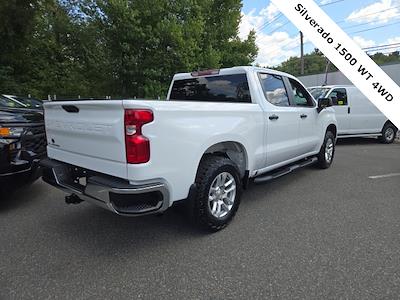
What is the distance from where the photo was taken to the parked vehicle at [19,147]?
12.1 feet

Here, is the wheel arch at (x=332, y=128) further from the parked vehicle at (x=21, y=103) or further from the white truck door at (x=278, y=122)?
the parked vehicle at (x=21, y=103)

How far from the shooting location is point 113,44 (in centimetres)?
1431

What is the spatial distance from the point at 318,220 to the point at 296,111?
1.81m

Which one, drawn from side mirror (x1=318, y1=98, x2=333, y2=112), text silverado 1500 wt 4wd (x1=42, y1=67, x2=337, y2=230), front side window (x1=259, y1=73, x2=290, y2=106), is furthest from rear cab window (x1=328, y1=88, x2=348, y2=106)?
front side window (x1=259, y1=73, x2=290, y2=106)

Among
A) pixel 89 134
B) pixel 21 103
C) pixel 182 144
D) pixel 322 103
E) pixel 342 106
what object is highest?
pixel 21 103

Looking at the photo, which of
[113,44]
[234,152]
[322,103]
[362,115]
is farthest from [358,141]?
[113,44]

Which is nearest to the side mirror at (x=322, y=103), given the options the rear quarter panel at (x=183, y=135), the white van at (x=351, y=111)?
the rear quarter panel at (x=183, y=135)

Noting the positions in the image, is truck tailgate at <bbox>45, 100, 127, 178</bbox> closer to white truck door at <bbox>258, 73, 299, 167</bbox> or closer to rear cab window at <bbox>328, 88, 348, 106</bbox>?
white truck door at <bbox>258, 73, 299, 167</bbox>

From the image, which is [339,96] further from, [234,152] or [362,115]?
[234,152]

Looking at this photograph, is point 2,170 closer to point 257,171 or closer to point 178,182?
point 178,182

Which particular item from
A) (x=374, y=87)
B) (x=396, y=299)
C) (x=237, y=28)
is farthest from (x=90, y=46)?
(x=396, y=299)

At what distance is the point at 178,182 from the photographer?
284 cm

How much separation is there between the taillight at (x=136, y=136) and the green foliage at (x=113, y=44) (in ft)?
38.2

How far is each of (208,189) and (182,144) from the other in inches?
24.2
